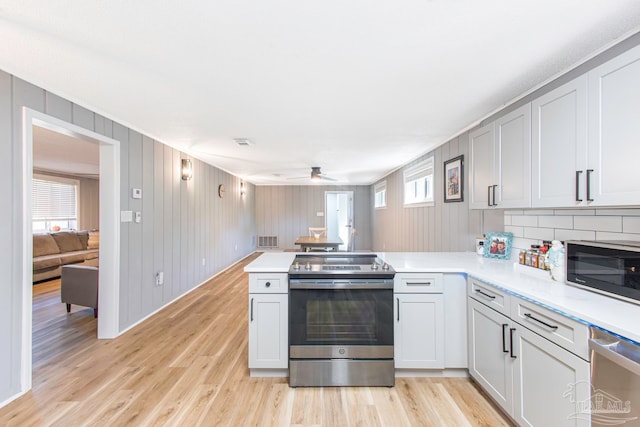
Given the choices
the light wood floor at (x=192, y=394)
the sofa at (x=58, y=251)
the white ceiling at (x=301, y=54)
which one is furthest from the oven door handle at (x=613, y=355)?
the sofa at (x=58, y=251)

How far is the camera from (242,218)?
7.26 meters

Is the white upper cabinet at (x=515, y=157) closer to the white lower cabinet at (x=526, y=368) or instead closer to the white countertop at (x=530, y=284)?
the white countertop at (x=530, y=284)

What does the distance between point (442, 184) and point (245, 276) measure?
389cm

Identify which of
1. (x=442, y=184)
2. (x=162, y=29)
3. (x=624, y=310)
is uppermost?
(x=162, y=29)

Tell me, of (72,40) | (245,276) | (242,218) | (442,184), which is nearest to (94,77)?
(72,40)

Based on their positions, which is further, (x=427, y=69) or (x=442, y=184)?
(x=442, y=184)

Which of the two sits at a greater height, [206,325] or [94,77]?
[94,77]

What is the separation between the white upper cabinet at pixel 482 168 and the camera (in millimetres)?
2207

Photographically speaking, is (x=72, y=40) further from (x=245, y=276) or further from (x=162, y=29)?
(x=245, y=276)

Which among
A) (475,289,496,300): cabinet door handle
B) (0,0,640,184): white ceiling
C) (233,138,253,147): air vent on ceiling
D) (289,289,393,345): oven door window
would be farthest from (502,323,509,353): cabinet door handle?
(233,138,253,147): air vent on ceiling

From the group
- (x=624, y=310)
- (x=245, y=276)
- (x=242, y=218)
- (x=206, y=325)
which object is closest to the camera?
(x=624, y=310)

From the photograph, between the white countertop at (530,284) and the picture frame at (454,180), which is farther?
the picture frame at (454,180)

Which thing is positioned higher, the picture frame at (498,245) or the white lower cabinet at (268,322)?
the picture frame at (498,245)

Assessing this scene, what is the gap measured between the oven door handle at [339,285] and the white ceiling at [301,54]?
1.47 metres
